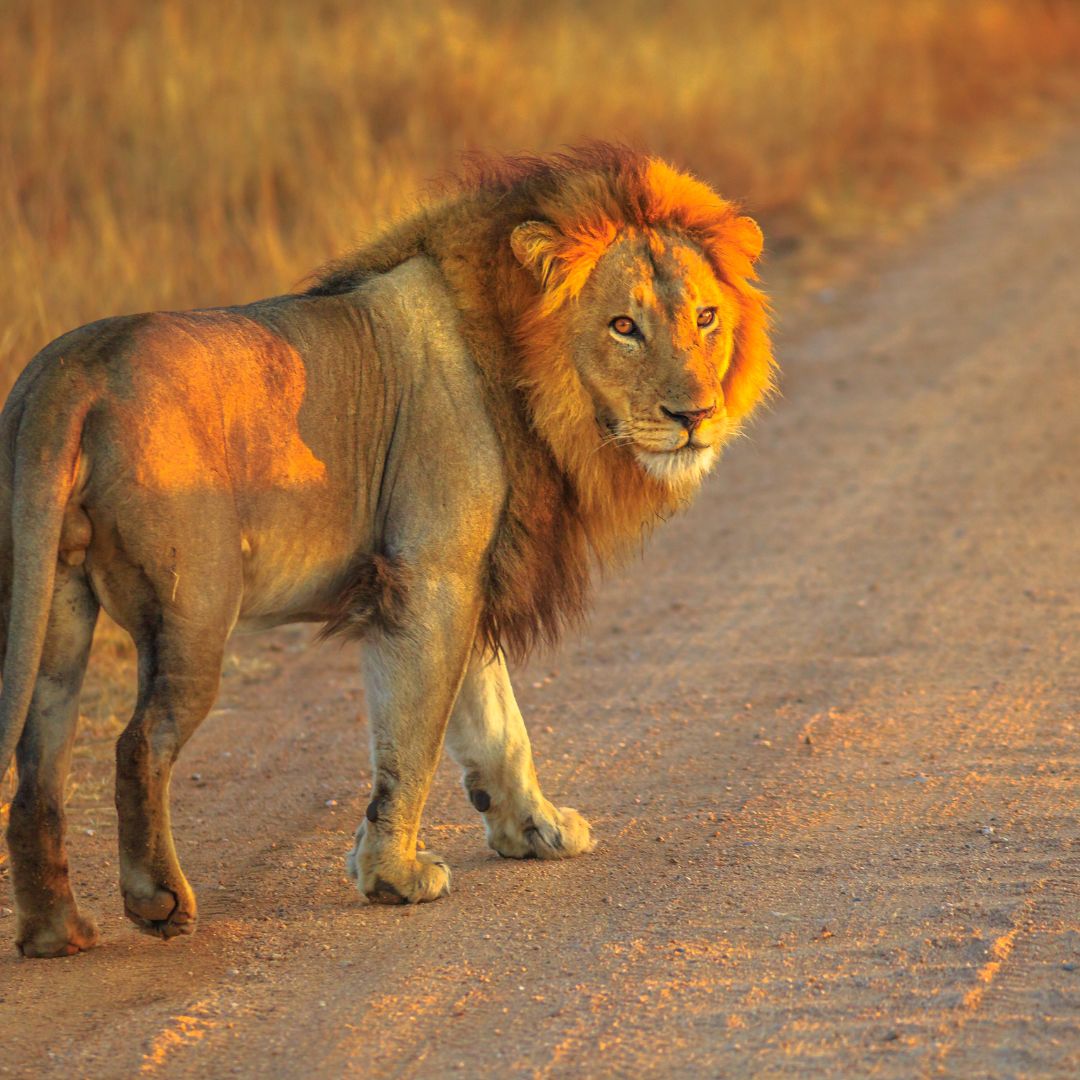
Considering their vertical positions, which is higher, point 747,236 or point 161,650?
point 747,236

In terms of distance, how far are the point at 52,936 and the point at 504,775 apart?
118cm

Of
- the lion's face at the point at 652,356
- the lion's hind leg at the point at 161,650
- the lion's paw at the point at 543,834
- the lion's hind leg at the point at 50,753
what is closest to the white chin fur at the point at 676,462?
the lion's face at the point at 652,356

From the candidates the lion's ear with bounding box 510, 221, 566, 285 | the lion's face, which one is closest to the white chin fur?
the lion's face

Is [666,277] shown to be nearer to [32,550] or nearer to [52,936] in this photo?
[32,550]

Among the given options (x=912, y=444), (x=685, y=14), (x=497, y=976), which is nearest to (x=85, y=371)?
(x=497, y=976)

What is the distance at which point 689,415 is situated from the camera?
420 centimetres

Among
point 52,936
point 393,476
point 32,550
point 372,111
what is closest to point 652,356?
point 393,476

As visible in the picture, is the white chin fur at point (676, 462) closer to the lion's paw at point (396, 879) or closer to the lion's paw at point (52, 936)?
the lion's paw at point (396, 879)

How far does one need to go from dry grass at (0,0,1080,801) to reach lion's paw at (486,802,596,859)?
1671mm

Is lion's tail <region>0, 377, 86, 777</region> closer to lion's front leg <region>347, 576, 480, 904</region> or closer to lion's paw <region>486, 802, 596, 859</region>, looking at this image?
lion's front leg <region>347, 576, 480, 904</region>

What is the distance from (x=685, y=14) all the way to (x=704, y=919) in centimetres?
1325

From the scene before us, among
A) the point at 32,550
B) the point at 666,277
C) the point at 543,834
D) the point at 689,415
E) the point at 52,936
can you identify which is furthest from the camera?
the point at 543,834

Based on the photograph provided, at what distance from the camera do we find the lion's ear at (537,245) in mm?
4230

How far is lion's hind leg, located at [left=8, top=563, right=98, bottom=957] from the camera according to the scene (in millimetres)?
3758
